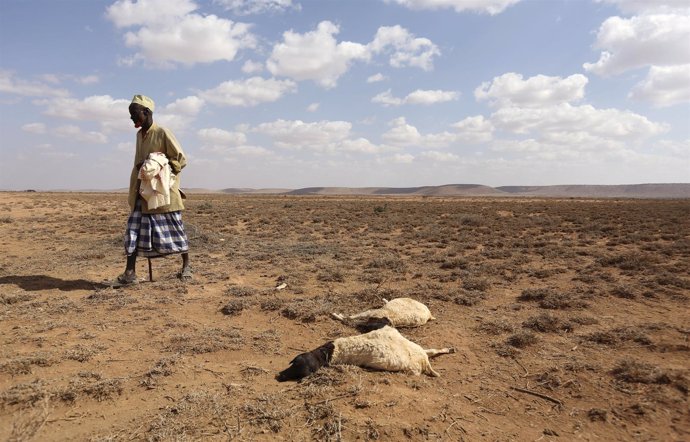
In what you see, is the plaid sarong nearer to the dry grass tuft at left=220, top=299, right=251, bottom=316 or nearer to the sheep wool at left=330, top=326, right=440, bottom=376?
the dry grass tuft at left=220, top=299, right=251, bottom=316

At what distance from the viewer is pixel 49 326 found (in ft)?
13.6

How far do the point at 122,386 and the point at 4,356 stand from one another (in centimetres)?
143

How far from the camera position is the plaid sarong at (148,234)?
5496 millimetres

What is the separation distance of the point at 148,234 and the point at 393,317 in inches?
148

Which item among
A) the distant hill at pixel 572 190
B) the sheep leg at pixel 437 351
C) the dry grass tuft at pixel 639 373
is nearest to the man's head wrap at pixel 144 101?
the sheep leg at pixel 437 351

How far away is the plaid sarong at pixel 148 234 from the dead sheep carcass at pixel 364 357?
333 cm

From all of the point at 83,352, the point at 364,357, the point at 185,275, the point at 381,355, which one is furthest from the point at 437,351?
the point at 185,275

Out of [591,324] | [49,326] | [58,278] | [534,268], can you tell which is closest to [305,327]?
[49,326]

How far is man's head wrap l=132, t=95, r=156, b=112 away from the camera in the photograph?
541 cm

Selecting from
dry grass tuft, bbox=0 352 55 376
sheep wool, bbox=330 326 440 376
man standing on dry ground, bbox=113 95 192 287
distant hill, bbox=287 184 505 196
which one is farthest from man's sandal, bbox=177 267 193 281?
distant hill, bbox=287 184 505 196

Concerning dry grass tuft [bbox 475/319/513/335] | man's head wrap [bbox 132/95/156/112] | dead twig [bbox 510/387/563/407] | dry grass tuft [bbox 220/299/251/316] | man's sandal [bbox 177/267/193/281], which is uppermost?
man's head wrap [bbox 132/95/156/112]

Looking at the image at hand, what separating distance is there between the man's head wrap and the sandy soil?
271cm

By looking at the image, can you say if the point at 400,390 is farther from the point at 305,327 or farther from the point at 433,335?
the point at 305,327

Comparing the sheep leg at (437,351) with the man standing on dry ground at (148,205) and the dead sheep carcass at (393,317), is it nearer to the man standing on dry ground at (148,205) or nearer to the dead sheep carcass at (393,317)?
the dead sheep carcass at (393,317)
